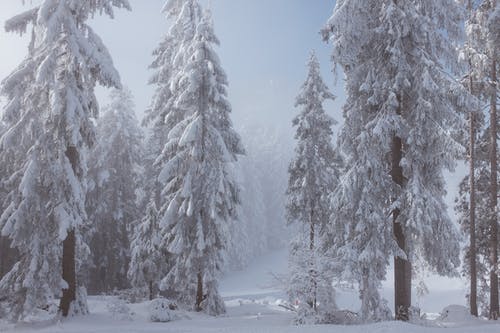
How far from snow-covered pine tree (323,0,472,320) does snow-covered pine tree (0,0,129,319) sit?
8.56m

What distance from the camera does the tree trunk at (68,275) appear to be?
13719mm

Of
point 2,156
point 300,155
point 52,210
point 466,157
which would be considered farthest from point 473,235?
point 2,156

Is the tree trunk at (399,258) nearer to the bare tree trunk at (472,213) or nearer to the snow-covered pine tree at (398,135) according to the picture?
the snow-covered pine tree at (398,135)

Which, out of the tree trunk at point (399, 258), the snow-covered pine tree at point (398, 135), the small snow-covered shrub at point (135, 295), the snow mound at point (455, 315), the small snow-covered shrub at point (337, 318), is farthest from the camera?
the small snow-covered shrub at point (135, 295)

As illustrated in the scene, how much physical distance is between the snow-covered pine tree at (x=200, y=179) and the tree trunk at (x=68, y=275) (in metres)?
5.49

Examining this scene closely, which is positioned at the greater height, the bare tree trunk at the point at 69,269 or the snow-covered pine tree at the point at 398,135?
the snow-covered pine tree at the point at 398,135

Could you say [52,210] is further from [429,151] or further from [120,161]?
[120,161]

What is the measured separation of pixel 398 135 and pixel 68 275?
11780 millimetres

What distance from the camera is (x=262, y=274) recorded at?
61625mm

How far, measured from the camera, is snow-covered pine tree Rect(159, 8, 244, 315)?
1914 centimetres

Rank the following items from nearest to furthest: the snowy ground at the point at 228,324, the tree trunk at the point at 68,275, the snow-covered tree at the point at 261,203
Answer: the snowy ground at the point at 228,324 → the tree trunk at the point at 68,275 → the snow-covered tree at the point at 261,203

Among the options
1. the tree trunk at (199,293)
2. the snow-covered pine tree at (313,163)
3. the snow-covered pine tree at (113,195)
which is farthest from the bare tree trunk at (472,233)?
the snow-covered pine tree at (113,195)

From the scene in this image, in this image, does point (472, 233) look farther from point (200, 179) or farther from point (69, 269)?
point (69, 269)

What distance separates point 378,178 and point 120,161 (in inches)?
1017
